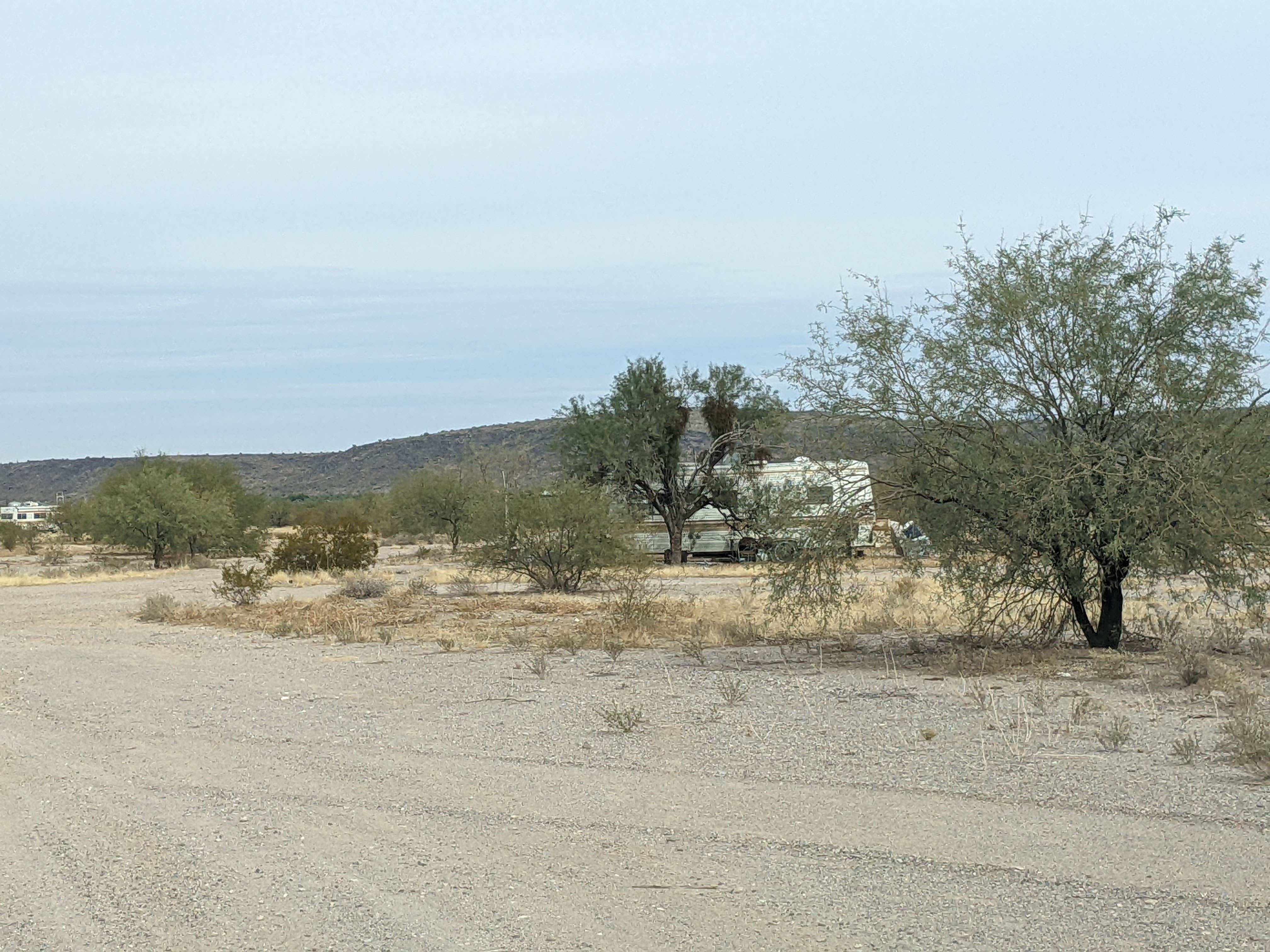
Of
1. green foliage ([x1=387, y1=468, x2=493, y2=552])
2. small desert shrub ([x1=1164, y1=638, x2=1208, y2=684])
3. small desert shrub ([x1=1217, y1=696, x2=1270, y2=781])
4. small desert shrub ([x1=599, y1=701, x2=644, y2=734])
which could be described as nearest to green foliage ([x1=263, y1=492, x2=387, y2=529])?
green foliage ([x1=387, y1=468, x2=493, y2=552])

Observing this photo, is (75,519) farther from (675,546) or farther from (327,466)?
(327,466)

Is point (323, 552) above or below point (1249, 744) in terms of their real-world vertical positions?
above

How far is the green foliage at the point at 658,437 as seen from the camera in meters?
49.6

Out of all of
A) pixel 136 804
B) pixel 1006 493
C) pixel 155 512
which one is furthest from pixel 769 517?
pixel 155 512

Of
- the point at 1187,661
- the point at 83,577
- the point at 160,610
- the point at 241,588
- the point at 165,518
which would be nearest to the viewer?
the point at 1187,661

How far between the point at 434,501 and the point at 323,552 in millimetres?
28405

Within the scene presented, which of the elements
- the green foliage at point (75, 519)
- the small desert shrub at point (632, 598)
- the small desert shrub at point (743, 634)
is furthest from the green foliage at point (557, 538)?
the green foliage at point (75, 519)

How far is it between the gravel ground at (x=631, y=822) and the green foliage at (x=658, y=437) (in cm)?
3494

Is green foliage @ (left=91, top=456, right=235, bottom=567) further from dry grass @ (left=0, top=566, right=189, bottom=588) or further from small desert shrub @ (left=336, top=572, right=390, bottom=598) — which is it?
small desert shrub @ (left=336, top=572, right=390, bottom=598)

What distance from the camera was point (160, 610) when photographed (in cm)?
2695

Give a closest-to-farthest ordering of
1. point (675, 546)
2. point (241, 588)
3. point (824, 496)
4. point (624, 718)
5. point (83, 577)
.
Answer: point (624, 718) → point (824, 496) → point (241, 588) → point (83, 577) → point (675, 546)

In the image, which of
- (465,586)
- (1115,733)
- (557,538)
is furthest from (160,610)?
(1115,733)

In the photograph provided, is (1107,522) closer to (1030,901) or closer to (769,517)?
(769,517)

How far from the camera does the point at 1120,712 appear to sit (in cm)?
1198
